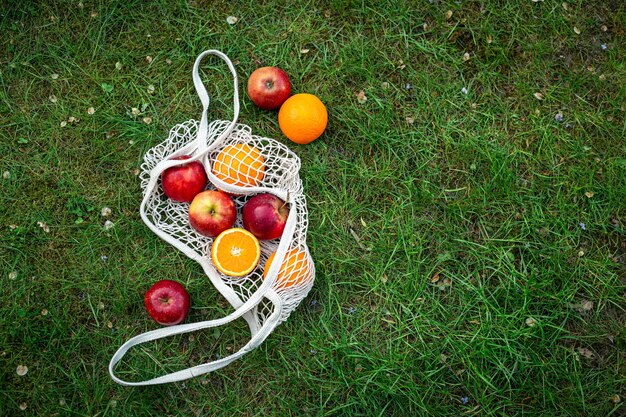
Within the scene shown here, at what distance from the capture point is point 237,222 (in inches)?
133

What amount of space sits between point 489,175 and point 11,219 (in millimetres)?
3511

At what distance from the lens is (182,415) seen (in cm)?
331

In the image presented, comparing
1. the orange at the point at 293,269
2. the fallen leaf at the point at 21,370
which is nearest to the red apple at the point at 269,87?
the orange at the point at 293,269

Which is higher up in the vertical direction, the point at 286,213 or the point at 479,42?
the point at 479,42

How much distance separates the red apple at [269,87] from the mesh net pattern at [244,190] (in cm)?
24

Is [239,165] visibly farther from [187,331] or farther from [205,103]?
[187,331]

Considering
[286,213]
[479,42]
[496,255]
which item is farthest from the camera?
[479,42]

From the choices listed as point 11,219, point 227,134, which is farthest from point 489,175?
point 11,219

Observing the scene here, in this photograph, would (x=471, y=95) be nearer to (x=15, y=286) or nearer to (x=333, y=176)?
Answer: (x=333, y=176)

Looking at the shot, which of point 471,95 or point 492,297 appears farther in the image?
point 471,95

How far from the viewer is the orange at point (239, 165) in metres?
3.15

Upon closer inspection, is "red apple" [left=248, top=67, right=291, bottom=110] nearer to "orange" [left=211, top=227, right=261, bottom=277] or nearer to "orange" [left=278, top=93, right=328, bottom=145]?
"orange" [left=278, top=93, right=328, bottom=145]

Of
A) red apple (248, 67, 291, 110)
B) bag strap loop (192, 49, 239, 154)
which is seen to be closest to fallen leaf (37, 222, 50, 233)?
bag strap loop (192, 49, 239, 154)

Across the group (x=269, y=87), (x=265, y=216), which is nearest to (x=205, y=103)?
(x=269, y=87)
